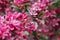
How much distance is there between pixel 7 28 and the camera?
6.09 ft

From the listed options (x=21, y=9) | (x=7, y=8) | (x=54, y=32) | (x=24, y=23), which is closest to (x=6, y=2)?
(x=7, y=8)

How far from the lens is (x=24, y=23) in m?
2.01

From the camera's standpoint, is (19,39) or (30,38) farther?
(30,38)

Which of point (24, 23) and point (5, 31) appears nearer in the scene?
point (5, 31)

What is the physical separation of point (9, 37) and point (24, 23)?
23 cm

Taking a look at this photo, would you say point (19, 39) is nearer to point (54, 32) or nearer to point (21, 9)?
point (21, 9)

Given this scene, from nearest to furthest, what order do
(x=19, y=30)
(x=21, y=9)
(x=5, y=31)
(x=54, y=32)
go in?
(x=5, y=31)
(x=19, y=30)
(x=21, y=9)
(x=54, y=32)

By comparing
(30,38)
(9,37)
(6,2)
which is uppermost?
(6,2)

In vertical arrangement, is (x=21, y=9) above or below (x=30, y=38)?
above

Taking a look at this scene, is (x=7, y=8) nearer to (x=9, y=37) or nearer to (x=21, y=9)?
(x=21, y=9)

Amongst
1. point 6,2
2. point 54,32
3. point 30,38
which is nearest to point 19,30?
point 30,38

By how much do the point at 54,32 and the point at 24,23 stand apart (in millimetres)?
1146

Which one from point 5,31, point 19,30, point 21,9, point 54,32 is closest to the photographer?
point 5,31

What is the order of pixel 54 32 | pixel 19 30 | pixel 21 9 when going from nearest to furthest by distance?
1. pixel 19 30
2. pixel 21 9
3. pixel 54 32
